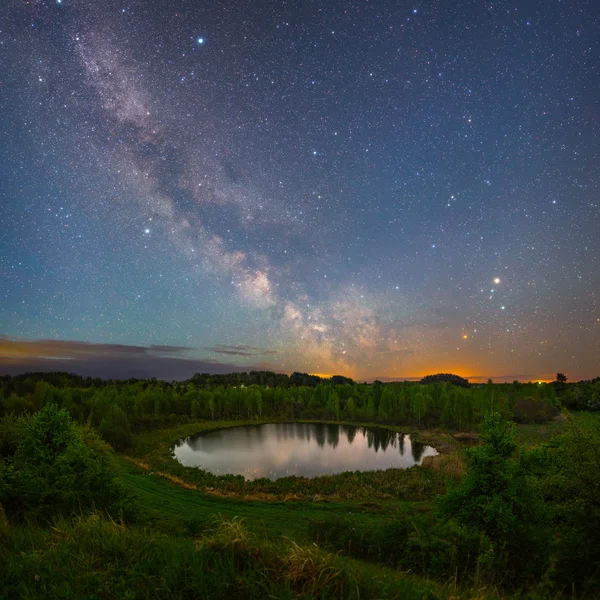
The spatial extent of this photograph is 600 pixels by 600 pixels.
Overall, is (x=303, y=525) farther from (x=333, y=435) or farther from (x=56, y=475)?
(x=333, y=435)

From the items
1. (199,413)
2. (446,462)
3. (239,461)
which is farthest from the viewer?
(199,413)

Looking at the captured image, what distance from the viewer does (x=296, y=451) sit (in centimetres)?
7606

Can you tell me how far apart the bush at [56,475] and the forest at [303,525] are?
88 mm

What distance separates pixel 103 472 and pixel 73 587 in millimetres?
20831

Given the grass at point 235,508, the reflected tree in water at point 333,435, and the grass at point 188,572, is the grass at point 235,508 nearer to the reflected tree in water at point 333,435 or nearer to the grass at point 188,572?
the grass at point 188,572

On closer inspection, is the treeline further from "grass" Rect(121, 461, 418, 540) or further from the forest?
"grass" Rect(121, 461, 418, 540)

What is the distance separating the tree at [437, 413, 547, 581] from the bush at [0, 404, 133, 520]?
16.3 metres

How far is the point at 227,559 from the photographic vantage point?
4152 millimetres

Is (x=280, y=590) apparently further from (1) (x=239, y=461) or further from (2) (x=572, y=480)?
(1) (x=239, y=461)

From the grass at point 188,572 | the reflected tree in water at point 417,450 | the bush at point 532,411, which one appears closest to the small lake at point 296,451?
the reflected tree in water at point 417,450

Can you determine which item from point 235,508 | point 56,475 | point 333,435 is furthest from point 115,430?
point 333,435

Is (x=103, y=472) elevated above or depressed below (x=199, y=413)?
above

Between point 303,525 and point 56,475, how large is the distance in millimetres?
16036

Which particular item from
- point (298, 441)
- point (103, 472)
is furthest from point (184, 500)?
point (298, 441)
